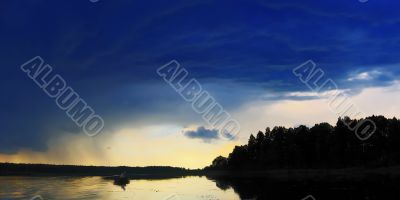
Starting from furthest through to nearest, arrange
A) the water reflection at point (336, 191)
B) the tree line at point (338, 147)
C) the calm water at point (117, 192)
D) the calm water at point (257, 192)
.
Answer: the tree line at point (338, 147), the calm water at point (117, 192), the calm water at point (257, 192), the water reflection at point (336, 191)

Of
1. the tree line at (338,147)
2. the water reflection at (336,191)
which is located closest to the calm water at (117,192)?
the water reflection at (336,191)

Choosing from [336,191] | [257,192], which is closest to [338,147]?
[257,192]

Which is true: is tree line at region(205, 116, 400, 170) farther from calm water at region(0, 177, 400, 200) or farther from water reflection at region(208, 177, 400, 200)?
water reflection at region(208, 177, 400, 200)

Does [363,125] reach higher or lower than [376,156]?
higher


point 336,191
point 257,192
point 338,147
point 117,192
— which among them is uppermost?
point 338,147

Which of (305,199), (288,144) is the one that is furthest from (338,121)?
(305,199)

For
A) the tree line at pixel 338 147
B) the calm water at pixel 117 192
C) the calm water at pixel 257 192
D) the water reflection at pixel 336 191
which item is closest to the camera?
the water reflection at pixel 336 191

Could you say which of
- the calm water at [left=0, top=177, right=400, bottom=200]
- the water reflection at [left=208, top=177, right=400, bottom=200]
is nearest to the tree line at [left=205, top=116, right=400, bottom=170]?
the calm water at [left=0, top=177, right=400, bottom=200]

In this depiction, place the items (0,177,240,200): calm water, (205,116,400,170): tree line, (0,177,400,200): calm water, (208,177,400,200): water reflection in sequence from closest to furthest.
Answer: (208,177,400,200): water reflection, (0,177,400,200): calm water, (0,177,240,200): calm water, (205,116,400,170): tree line

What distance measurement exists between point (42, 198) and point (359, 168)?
8063cm

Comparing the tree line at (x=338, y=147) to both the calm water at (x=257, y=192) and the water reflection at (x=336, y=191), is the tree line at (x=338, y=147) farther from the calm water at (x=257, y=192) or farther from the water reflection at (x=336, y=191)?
the water reflection at (x=336, y=191)

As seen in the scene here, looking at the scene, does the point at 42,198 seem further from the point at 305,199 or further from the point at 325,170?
the point at 325,170

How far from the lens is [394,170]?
108m

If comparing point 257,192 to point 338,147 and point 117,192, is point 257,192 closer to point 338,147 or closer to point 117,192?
point 117,192
